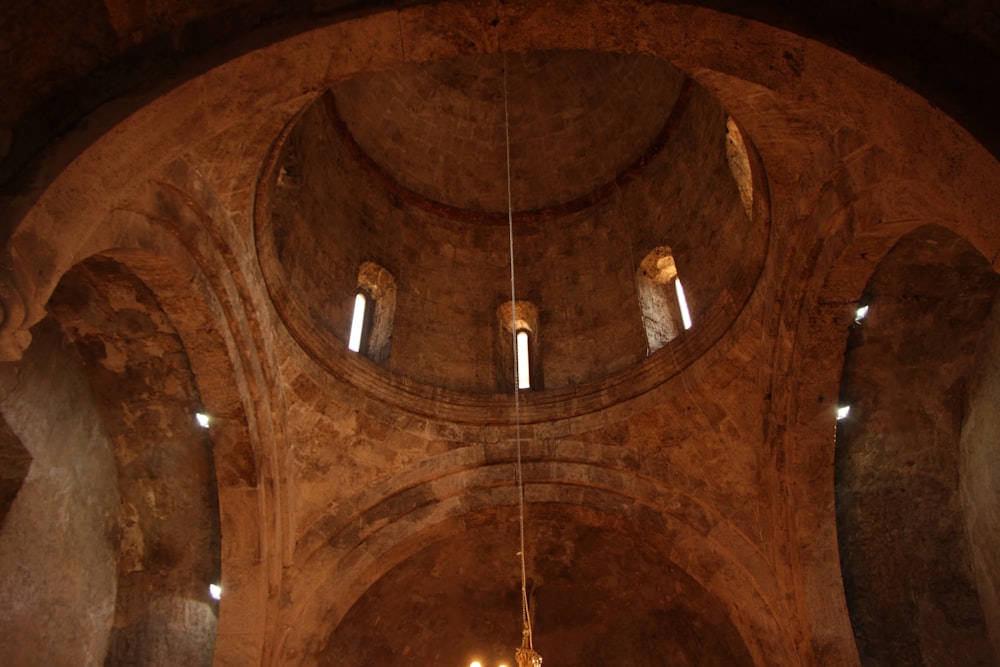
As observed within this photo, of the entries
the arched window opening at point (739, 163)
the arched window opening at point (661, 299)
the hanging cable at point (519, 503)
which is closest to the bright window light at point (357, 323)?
the hanging cable at point (519, 503)

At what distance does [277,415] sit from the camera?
7.55 meters

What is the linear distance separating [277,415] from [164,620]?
6.77ft

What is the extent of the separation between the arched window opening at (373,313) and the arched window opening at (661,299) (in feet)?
9.63

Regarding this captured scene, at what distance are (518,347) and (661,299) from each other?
1.79m

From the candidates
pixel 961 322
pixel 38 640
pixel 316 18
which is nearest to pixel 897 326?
pixel 961 322

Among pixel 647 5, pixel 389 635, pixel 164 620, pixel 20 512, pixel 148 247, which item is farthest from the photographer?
pixel 389 635

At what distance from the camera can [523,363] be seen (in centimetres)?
969

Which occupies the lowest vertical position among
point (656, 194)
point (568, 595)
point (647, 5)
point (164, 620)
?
point (164, 620)

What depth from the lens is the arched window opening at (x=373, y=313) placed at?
9.21 m

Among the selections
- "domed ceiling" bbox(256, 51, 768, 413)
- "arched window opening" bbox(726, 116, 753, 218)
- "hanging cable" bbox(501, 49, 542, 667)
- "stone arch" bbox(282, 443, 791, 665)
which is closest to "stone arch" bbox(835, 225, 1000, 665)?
"stone arch" bbox(282, 443, 791, 665)

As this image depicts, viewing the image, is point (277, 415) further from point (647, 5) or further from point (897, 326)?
point (897, 326)

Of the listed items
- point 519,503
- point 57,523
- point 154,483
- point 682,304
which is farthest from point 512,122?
point 57,523

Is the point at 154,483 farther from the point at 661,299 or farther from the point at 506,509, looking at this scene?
the point at 661,299

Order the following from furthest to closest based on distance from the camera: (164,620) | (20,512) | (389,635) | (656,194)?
(656,194), (389,635), (164,620), (20,512)
